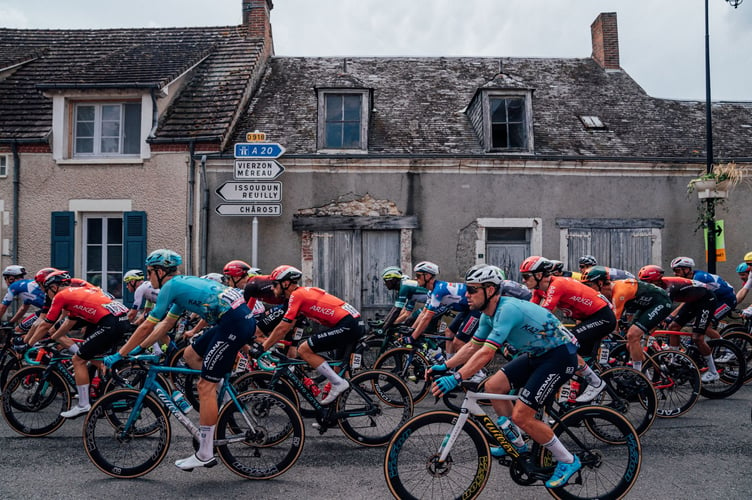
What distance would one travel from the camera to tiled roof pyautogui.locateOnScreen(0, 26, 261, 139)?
12430 millimetres

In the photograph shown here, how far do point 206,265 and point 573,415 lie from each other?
32.0 ft

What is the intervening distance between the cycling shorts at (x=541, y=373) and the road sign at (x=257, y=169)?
7004 millimetres

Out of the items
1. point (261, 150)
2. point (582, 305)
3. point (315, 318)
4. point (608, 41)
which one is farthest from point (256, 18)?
point (582, 305)

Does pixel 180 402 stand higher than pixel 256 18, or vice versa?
pixel 256 18

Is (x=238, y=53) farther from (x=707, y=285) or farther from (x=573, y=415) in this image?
(x=573, y=415)

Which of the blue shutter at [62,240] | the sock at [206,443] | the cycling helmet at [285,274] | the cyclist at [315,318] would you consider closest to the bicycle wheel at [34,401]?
the cyclist at [315,318]

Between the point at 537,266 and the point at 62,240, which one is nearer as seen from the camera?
the point at 537,266

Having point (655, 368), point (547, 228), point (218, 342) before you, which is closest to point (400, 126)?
point (547, 228)

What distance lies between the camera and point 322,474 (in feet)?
15.5

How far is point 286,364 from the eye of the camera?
5555mm

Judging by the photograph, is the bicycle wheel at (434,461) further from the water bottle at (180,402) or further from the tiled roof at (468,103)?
the tiled roof at (468,103)

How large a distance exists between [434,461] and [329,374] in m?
1.75

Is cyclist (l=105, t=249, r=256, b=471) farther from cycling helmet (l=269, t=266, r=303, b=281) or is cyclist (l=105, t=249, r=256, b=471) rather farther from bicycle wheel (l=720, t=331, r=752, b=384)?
bicycle wheel (l=720, t=331, r=752, b=384)

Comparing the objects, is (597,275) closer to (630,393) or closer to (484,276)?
(630,393)
